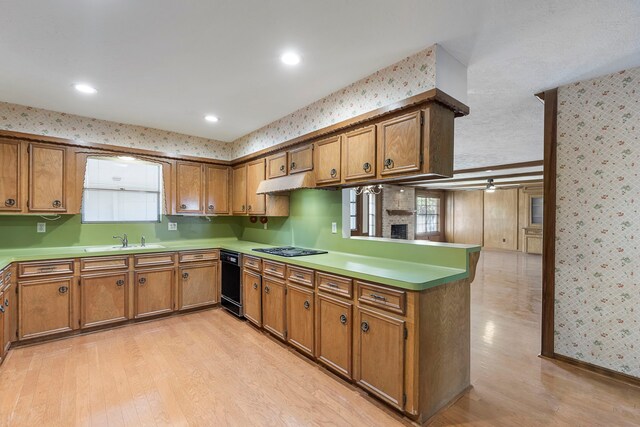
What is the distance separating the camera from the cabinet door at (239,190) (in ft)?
14.5

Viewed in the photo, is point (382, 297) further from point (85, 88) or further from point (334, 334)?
point (85, 88)

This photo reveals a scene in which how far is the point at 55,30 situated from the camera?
196cm

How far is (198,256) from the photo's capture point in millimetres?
4129

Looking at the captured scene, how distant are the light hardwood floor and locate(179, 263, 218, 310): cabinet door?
662 millimetres

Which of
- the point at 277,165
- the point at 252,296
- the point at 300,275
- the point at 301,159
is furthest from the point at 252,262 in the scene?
the point at 301,159

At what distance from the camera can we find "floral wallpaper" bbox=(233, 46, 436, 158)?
221cm

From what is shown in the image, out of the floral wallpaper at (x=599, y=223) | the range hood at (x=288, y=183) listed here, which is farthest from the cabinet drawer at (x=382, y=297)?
the floral wallpaper at (x=599, y=223)

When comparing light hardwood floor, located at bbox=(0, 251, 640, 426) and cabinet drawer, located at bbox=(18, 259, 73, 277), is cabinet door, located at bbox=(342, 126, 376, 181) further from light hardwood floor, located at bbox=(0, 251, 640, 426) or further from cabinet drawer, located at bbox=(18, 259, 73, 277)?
cabinet drawer, located at bbox=(18, 259, 73, 277)

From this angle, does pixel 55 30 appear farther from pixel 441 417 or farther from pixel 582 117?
pixel 582 117

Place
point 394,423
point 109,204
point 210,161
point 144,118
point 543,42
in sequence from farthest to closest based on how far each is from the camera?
point 210,161 → point 109,204 → point 144,118 → point 543,42 → point 394,423

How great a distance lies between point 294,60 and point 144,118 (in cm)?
241

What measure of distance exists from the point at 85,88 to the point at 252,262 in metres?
2.37

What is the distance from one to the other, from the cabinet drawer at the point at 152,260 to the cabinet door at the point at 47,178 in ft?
3.17

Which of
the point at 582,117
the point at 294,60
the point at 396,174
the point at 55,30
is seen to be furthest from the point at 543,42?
the point at 55,30
